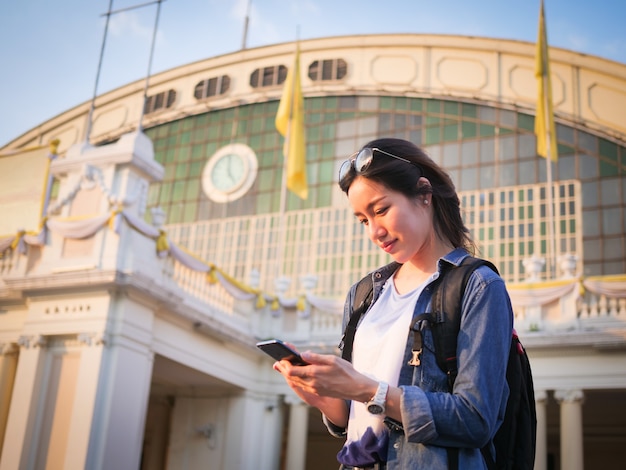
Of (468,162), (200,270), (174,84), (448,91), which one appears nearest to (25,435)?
(200,270)

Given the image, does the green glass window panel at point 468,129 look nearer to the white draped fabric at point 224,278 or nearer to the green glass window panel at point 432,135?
the green glass window panel at point 432,135

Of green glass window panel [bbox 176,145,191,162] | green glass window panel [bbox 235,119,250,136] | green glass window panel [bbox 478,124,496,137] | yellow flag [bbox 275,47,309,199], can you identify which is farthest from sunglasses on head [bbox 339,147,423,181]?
green glass window panel [bbox 176,145,191,162]

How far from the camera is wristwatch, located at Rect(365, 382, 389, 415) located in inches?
72.9

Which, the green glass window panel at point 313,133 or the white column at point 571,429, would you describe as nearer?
the white column at point 571,429

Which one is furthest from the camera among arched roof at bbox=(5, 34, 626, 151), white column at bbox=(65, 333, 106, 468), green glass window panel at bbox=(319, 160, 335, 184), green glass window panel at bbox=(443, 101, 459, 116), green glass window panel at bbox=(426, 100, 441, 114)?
green glass window panel at bbox=(319, 160, 335, 184)

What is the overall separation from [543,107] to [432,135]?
439 centimetres

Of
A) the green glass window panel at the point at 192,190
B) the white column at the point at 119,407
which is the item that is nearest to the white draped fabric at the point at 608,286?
the white column at the point at 119,407

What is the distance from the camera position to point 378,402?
185 cm

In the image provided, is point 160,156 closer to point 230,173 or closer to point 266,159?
point 230,173

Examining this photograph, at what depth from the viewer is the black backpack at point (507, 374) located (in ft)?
6.37

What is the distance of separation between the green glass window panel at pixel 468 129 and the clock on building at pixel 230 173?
257 inches

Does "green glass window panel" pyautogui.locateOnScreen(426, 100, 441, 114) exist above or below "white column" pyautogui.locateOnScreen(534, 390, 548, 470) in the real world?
above

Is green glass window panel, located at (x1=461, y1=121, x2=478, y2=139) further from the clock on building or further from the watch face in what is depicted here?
the watch face

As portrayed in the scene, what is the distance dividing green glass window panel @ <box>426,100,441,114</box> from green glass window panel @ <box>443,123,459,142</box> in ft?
2.35
